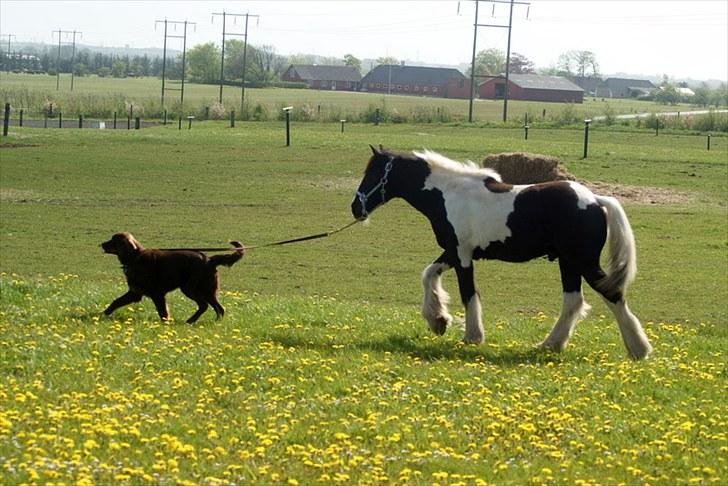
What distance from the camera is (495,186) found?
1526 cm

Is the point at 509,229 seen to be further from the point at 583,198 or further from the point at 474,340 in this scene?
the point at 474,340

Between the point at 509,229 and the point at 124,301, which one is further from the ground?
the point at 509,229

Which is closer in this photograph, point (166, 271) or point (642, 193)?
point (166, 271)

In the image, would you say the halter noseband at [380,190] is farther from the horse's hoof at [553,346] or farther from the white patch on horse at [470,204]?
the horse's hoof at [553,346]

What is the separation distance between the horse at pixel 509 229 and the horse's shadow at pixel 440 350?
46 cm

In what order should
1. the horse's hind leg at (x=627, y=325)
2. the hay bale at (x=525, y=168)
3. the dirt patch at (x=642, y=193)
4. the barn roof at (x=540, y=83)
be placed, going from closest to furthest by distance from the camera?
the horse's hind leg at (x=627, y=325) → the hay bale at (x=525, y=168) → the dirt patch at (x=642, y=193) → the barn roof at (x=540, y=83)

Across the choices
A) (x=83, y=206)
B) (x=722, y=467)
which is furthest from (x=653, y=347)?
(x=83, y=206)

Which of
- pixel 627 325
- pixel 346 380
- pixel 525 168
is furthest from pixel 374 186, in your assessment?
pixel 525 168

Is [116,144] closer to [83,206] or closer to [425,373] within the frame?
[83,206]

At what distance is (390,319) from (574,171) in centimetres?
3183

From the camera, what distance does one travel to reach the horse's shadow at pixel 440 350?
13531 millimetres

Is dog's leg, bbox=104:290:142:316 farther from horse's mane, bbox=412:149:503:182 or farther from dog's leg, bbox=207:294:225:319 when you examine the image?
horse's mane, bbox=412:149:503:182

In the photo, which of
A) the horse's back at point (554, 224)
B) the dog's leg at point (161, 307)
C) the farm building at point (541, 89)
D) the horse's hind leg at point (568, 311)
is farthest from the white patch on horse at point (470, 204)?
the farm building at point (541, 89)

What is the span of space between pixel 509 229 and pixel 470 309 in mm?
1141
